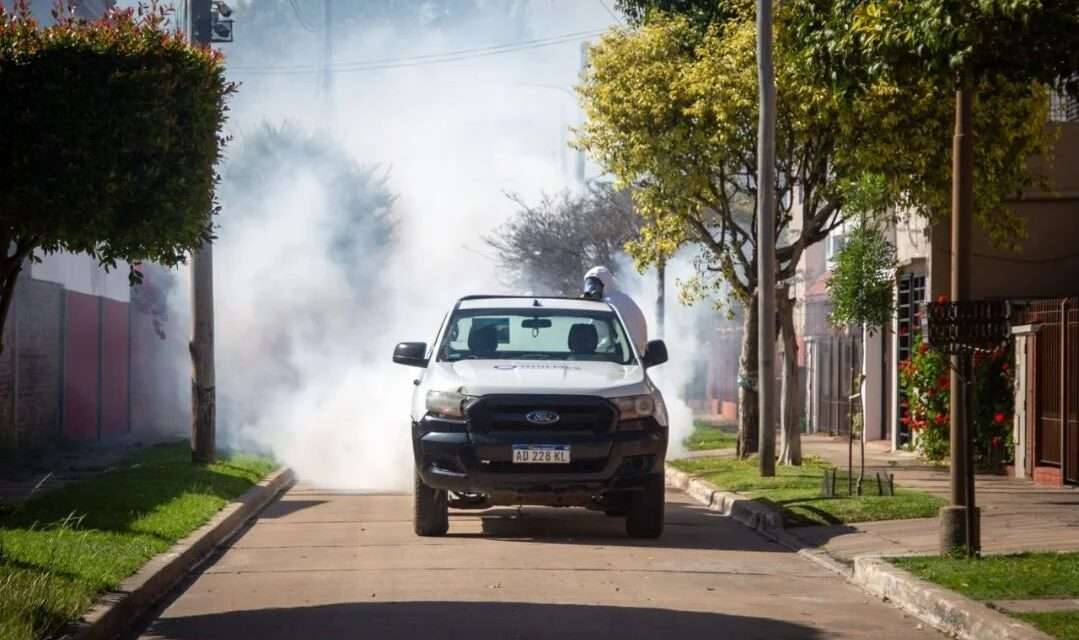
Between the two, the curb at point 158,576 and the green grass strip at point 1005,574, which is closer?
the curb at point 158,576

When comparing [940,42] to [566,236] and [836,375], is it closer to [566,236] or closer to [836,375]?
[836,375]

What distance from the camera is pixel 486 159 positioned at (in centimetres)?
8469

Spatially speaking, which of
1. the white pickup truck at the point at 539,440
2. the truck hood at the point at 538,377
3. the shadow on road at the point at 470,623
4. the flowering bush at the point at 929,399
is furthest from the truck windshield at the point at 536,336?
the flowering bush at the point at 929,399

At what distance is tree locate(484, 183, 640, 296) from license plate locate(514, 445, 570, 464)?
38576mm

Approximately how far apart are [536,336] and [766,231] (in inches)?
216

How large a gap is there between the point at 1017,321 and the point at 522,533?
345 inches

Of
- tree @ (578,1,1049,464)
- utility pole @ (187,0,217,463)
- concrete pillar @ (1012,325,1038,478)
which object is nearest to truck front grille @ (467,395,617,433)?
concrete pillar @ (1012,325,1038,478)

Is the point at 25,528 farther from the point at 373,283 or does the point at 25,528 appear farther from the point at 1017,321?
the point at 373,283

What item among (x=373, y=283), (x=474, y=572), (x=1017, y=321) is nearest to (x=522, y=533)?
(x=474, y=572)

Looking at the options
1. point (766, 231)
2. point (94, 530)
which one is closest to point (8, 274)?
point (94, 530)

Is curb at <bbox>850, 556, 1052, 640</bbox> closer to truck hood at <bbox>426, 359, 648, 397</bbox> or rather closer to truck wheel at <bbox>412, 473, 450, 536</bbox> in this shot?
truck hood at <bbox>426, 359, 648, 397</bbox>

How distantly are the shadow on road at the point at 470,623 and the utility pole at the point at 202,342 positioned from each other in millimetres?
11171

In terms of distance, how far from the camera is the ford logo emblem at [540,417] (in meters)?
14.0

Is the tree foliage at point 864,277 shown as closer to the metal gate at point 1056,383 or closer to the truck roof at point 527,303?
the metal gate at point 1056,383
